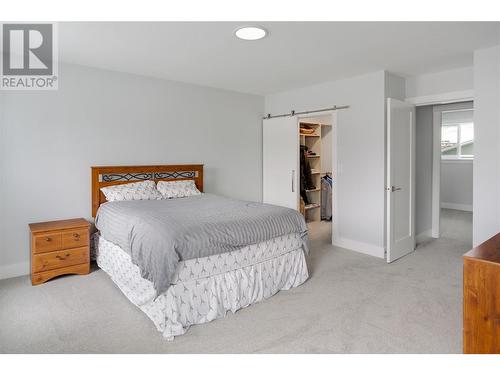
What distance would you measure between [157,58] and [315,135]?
384 centimetres

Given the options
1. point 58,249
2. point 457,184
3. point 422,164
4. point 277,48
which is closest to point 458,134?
point 457,184

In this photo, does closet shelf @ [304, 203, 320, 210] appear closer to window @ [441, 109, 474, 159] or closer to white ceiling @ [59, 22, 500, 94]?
white ceiling @ [59, 22, 500, 94]

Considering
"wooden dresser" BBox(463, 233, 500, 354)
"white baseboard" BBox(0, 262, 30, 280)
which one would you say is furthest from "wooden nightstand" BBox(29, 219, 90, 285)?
"wooden dresser" BBox(463, 233, 500, 354)

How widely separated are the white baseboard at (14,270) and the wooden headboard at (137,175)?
847 millimetres

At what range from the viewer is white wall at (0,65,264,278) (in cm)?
347

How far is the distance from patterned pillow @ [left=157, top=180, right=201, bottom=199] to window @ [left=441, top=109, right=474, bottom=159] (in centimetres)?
614

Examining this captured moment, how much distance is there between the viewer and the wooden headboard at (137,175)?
3.91 m

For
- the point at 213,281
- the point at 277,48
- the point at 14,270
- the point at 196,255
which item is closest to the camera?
the point at 196,255

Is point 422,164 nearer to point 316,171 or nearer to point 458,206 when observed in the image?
point 316,171

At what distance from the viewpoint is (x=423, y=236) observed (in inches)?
202

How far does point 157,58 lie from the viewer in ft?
11.6

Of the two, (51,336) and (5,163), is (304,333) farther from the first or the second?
(5,163)

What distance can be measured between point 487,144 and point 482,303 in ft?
7.22

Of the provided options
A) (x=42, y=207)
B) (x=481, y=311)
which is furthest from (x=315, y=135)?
(x=481, y=311)
